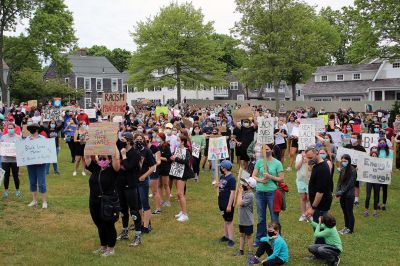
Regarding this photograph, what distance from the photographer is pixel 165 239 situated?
1001 cm

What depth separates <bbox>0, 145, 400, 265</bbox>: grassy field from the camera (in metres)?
8.80

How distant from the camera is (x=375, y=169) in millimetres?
12039

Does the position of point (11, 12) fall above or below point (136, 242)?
above

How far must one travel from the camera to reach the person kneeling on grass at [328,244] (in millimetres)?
8625

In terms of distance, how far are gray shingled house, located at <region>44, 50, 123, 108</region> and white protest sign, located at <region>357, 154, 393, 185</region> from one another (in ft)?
225

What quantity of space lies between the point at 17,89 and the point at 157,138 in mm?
50606

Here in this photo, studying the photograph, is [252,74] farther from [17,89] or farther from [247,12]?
[17,89]

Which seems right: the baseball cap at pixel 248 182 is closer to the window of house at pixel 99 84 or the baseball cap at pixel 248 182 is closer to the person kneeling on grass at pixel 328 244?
the person kneeling on grass at pixel 328 244

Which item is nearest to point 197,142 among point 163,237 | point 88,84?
point 163,237

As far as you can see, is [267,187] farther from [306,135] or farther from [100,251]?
[306,135]

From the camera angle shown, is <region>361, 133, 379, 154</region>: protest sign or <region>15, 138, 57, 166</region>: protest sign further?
<region>361, 133, 379, 154</region>: protest sign

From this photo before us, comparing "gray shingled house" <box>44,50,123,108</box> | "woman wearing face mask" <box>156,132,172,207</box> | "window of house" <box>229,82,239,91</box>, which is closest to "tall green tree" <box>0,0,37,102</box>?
"gray shingled house" <box>44,50,123,108</box>

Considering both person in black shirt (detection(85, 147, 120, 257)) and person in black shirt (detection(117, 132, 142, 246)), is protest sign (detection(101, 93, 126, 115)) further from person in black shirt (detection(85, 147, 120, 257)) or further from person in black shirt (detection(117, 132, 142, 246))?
person in black shirt (detection(85, 147, 120, 257))

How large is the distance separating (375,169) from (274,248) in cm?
486
